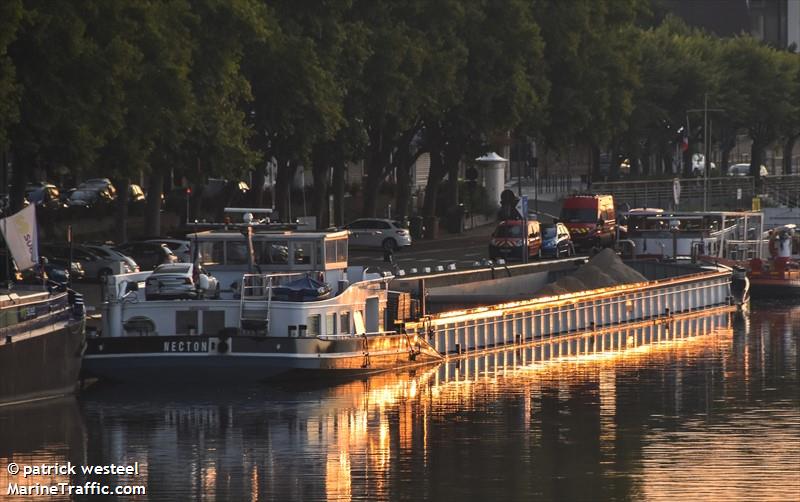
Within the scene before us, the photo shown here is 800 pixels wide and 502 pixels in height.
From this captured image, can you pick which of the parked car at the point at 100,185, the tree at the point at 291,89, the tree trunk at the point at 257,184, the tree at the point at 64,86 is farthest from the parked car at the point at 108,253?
the parked car at the point at 100,185

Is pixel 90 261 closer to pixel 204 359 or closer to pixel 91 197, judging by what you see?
pixel 204 359

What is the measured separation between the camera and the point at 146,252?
89.8 meters

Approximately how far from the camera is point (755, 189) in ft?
573

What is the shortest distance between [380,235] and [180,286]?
2207 inches

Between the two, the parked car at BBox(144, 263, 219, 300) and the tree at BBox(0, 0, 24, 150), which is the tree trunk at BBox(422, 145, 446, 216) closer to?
the tree at BBox(0, 0, 24, 150)

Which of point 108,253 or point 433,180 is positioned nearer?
point 108,253

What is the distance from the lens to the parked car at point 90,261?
282ft

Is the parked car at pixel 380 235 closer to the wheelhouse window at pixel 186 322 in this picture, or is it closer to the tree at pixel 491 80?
the tree at pixel 491 80

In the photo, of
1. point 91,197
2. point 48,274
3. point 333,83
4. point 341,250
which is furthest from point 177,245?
point 91,197

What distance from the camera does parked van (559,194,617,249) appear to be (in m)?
120

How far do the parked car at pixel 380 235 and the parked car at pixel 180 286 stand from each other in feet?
179

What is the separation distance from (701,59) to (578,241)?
6141 cm

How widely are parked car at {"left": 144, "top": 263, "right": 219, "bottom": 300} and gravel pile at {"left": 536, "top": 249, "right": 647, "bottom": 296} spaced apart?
87.8 ft

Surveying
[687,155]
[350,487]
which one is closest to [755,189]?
[687,155]
